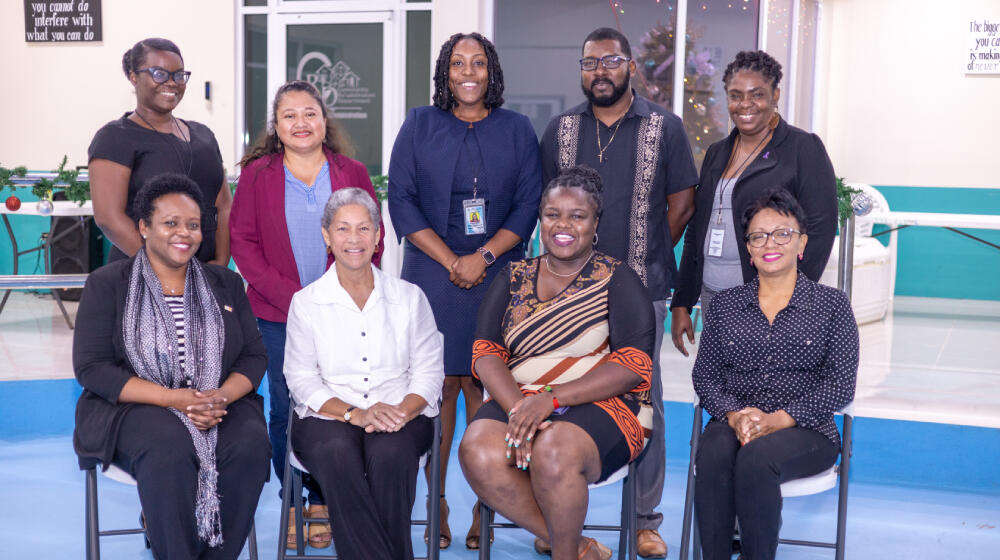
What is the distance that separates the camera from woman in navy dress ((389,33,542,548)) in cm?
306

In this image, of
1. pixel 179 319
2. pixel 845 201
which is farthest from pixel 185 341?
pixel 845 201

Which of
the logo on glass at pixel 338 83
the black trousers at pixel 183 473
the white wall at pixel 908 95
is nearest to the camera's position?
the black trousers at pixel 183 473

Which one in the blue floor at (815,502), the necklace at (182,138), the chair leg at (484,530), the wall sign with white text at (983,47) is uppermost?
the wall sign with white text at (983,47)

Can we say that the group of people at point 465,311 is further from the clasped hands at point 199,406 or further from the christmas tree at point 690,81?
the christmas tree at point 690,81

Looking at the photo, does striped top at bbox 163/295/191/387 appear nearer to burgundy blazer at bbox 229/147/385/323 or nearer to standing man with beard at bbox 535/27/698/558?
burgundy blazer at bbox 229/147/385/323

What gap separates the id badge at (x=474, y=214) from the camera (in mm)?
3066

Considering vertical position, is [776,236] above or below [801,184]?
below

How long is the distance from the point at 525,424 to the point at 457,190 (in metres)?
0.96

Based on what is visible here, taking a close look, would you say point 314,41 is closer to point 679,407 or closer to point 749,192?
point 679,407

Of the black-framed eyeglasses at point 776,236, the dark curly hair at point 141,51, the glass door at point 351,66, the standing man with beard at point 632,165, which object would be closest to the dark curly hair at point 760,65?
the standing man with beard at point 632,165

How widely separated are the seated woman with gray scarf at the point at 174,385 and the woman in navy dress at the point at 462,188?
652 mm

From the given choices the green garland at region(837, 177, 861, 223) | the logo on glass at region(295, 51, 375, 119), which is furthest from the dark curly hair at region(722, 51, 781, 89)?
the logo on glass at region(295, 51, 375, 119)

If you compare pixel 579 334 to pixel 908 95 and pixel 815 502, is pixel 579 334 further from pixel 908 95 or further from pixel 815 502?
pixel 908 95

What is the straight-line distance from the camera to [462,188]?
309 cm
